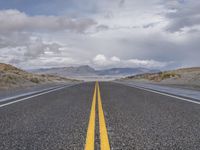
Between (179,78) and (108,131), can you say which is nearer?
(108,131)

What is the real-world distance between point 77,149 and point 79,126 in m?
1.76

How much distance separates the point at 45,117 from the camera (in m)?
6.97

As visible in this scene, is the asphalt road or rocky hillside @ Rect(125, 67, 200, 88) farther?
rocky hillside @ Rect(125, 67, 200, 88)

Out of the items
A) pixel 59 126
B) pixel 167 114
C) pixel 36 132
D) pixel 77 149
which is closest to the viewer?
pixel 77 149

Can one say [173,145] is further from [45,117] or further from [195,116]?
[45,117]

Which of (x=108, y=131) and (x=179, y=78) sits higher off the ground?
(x=179, y=78)

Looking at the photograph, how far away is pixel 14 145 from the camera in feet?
14.1

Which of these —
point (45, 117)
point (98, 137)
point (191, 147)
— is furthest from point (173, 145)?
point (45, 117)

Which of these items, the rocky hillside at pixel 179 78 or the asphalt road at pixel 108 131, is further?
the rocky hillside at pixel 179 78

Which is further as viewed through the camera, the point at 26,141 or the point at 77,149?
the point at 26,141

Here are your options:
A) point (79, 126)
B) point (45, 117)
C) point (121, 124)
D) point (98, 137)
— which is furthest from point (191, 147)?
point (45, 117)

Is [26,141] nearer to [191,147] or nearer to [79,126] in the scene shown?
[79,126]

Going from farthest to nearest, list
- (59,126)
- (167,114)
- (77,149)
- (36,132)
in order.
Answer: (167,114) < (59,126) < (36,132) < (77,149)

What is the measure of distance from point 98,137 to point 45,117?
8.42ft
